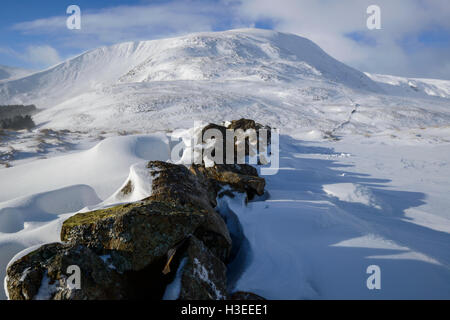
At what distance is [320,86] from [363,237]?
42.9 meters

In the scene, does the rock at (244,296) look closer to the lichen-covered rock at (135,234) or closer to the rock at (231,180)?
the lichen-covered rock at (135,234)

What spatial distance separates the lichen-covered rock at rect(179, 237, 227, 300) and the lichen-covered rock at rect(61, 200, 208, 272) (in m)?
0.17

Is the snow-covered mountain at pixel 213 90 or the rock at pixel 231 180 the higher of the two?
the snow-covered mountain at pixel 213 90

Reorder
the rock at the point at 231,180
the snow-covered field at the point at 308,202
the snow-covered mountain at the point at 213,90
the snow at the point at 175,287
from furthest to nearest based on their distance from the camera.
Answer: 1. the snow-covered mountain at the point at 213,90
2. the rock at the point at 231,180
3. the snow-covered field at the point at 308,202
4. the snow at the point at 175,287

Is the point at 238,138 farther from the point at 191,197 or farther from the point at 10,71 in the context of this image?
the point at 10,71

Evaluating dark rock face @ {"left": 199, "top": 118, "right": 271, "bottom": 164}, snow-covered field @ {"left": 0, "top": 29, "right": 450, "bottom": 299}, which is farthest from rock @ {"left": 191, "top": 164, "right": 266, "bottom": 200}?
dark rock face @ {"left": 199, "top": 118, "right": 271, "bottom": 164}

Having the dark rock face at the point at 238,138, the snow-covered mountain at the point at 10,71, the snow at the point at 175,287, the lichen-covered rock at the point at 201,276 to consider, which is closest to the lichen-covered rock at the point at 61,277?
the snow at the point at 175,287

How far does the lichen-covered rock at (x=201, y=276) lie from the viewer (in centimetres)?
189

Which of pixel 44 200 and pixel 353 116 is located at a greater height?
pixel 353 116

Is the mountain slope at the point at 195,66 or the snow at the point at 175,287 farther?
the mountain slope at the point at 195,66

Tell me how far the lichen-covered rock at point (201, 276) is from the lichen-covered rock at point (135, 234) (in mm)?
173

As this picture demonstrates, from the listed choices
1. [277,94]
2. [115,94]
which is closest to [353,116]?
[277,94]

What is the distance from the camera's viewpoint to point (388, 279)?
2426 mm
